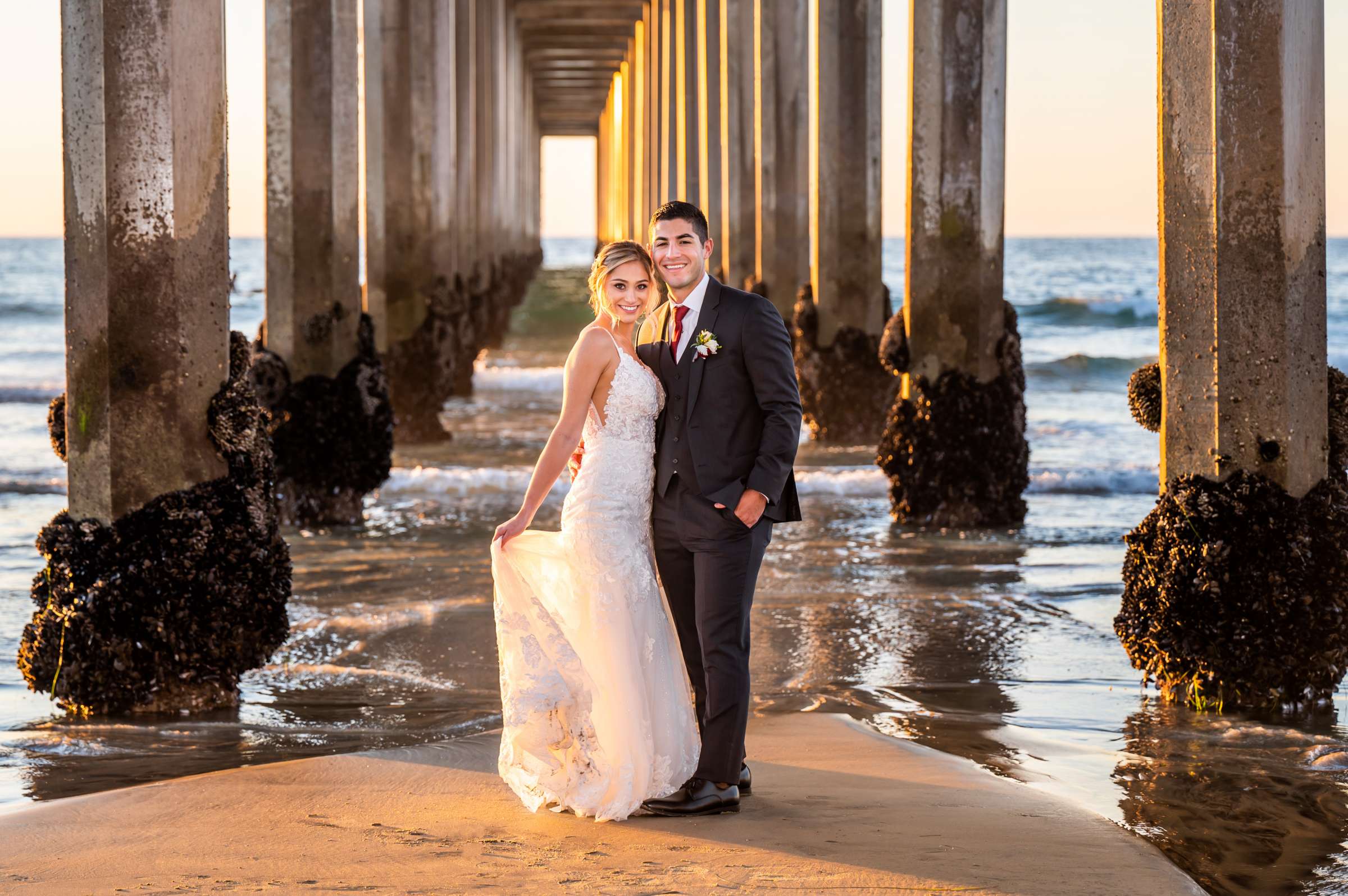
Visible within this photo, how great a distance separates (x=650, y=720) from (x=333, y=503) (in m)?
5.57

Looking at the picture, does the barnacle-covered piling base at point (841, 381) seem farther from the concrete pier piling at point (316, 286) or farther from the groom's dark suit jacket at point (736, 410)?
the groom's dark suit jacket at point (736, 410)

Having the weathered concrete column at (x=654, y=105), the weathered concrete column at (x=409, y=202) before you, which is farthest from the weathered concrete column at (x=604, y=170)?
the weathered concrete column at (x=409, y=202)

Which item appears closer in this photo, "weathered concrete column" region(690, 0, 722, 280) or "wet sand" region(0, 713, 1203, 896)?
"wet sand" region(0, 713, 1203, 896)

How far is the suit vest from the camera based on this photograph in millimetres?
3674

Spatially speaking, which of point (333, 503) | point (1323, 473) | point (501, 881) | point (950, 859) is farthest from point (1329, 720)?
point (333, 503)

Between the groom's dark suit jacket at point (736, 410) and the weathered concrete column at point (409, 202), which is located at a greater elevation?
the weathered concrete column at point (409, 202)

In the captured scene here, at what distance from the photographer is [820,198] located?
11664 mm

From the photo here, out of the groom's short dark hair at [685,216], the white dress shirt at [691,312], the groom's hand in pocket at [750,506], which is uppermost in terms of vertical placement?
the groom's short dark hair at [685,216]

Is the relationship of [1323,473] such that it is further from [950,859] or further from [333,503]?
[333,503]

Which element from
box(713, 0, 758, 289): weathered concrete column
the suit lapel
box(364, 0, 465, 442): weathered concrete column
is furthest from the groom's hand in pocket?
box(713, 0, 758, 289): weathered concrete column

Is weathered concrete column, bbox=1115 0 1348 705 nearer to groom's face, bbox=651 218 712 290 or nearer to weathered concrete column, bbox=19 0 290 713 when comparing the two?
groom's face, bbox=651 218 712 290

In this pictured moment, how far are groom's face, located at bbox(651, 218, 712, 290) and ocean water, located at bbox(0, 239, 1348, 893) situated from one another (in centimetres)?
→ 141

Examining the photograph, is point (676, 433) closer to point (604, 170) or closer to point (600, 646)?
point (600, 646)

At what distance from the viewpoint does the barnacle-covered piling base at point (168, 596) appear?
454 cm
